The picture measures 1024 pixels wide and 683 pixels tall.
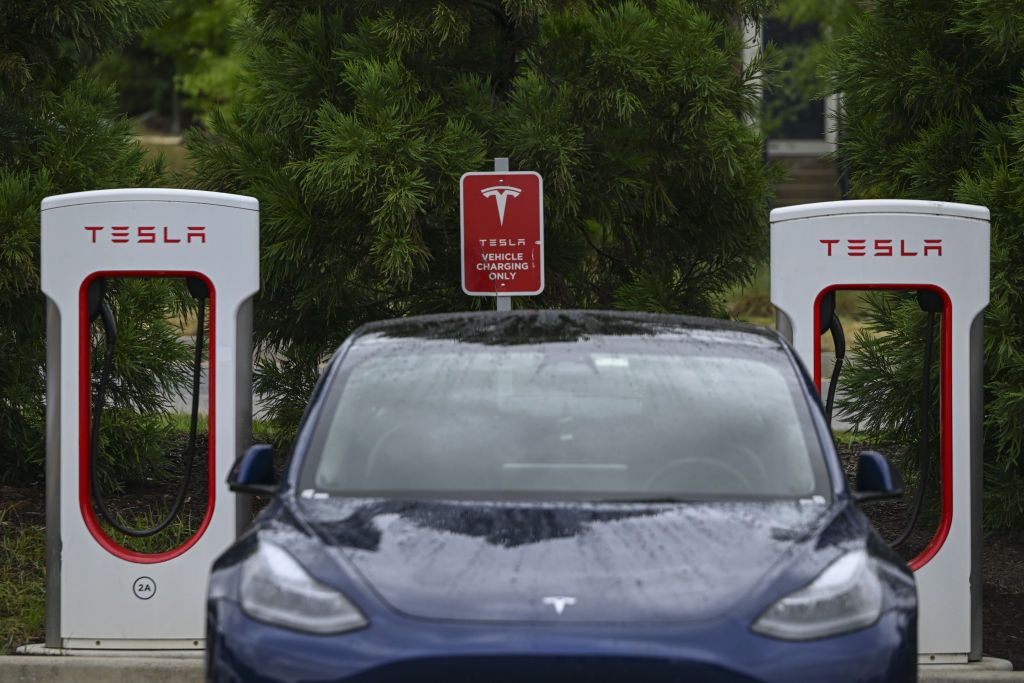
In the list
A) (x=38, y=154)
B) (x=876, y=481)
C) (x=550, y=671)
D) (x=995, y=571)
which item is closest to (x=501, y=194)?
(x=38, y=154)

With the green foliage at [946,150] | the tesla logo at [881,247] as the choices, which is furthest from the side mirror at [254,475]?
the green foliage at [946,150]

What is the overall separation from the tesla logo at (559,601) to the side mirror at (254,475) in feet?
3.61

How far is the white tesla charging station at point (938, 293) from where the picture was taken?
586cm

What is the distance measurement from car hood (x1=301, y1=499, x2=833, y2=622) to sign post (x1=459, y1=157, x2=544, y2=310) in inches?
139

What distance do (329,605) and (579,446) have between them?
1.08 m

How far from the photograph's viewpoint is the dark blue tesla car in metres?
3.48

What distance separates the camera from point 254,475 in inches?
176

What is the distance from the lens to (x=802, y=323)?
19.4ft

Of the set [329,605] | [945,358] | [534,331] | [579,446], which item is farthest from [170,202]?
[945,358]

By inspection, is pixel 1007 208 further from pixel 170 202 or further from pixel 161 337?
pixel 161 337

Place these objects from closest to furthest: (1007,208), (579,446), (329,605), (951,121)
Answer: (329,605) → (579,446) → (1007,208) → (951,121)

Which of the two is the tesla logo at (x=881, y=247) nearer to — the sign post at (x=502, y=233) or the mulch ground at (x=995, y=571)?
the mulch ground at (x=995, y=571)

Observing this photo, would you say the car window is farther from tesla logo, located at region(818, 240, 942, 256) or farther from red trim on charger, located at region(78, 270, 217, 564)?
red trim on charger, located at region(78, 270, 217, 564)

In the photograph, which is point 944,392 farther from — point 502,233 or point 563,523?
point 563,523
